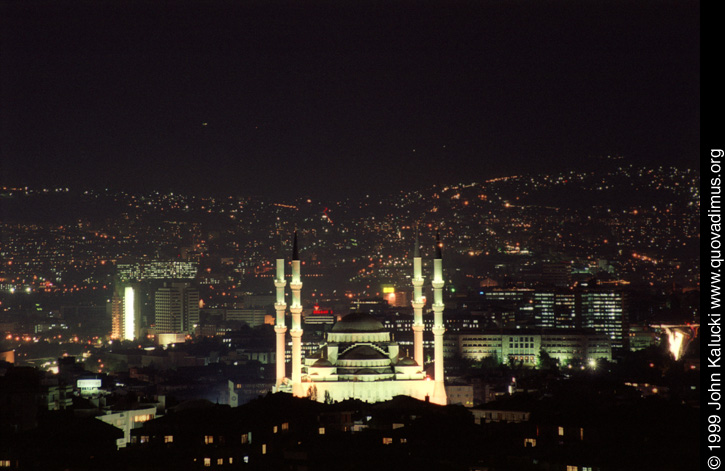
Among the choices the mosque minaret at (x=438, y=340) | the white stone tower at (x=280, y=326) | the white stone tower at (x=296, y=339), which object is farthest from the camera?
the white stone tower at (x=280, y=326)

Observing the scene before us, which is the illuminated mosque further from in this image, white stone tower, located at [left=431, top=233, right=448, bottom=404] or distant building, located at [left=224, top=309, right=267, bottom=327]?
distant building, located at [left=224, top=309, right=267, bottom=327]

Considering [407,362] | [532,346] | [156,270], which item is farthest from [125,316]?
[407,362]

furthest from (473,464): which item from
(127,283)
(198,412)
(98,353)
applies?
(127,283)

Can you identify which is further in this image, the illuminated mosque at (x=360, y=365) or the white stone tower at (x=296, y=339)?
the white stone tower at (x=296, y=339)

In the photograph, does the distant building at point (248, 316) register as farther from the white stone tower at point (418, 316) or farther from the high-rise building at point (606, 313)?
the white stone tower at point (418, 316)

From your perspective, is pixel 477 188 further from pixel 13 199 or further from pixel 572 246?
pixel 13 199

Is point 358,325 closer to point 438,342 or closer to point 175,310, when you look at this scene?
point 438,342

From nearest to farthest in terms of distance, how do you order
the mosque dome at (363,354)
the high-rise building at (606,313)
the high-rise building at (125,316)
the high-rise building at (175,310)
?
1. the mosque dome at (363,354)
2. the high-rise building at (606,313)
3. the high-rise building at (125,316)
4. the high-rise building at (175,310)

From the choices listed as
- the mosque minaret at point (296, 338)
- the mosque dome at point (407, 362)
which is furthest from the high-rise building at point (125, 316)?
the mosque dome at point (407, 362)
